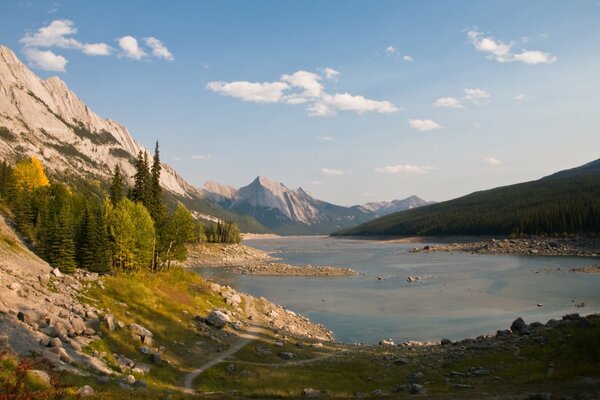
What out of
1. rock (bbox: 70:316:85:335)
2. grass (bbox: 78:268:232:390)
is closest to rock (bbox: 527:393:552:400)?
grass (bbox: 78:268:232:390)

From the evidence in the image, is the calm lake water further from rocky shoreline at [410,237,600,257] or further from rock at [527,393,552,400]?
rock at [527,393,552,400]

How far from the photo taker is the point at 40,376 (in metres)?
16.8

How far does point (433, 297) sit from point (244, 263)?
86.4 m

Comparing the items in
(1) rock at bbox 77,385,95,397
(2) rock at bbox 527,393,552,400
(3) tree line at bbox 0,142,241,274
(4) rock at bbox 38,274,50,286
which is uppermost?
(3) tree line at bbox 0,142,241,274

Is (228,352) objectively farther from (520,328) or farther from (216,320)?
(520,328)

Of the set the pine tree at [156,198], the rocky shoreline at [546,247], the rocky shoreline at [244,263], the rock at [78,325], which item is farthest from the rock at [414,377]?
the rocky shoreline at [546,247]

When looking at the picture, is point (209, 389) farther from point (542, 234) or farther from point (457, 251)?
point (542, 234)

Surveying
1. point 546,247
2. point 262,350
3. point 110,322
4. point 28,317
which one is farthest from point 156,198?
point 546,247

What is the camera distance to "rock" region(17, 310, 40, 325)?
23.8 meters

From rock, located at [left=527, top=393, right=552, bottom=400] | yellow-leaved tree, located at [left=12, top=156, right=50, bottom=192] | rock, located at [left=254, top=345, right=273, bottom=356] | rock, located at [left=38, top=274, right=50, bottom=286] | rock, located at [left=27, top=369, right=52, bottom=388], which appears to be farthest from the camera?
yellow-leaved tree, located at [left=12, top=156, right=50, bottom=192]

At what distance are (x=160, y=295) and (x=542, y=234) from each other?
576 feet

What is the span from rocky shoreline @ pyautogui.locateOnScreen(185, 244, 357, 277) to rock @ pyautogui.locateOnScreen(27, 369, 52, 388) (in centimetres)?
9984

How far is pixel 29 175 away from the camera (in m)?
99.8

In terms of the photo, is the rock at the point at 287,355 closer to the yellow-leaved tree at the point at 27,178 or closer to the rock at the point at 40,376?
the rock at the point at 40,376
